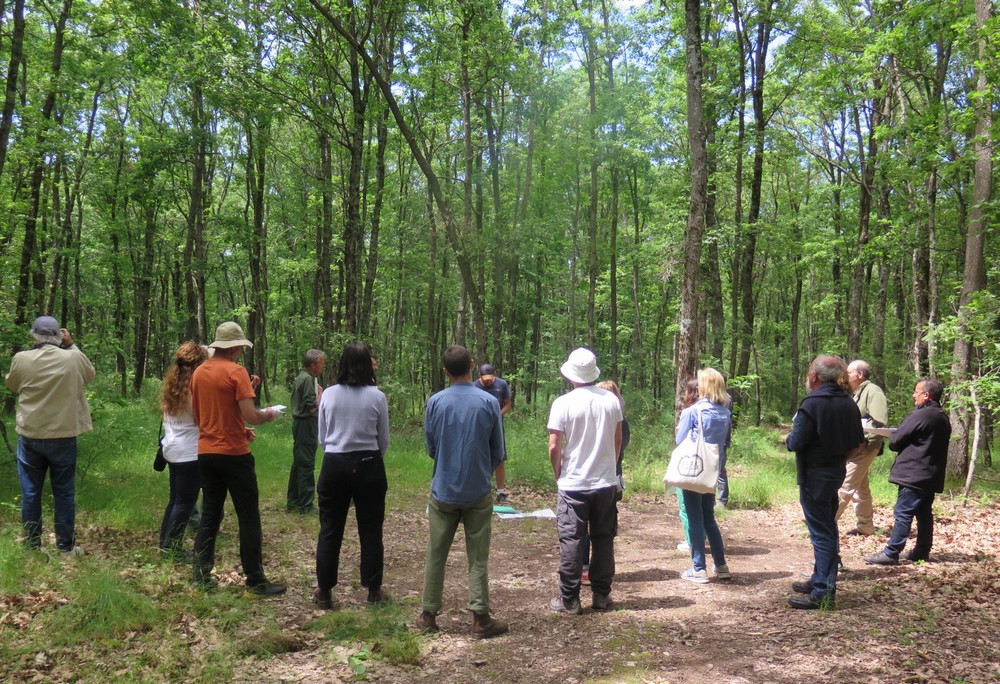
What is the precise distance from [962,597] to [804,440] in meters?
1.93

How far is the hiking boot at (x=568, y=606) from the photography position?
4824 millimetres

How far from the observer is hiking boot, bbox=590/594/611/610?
4926mm

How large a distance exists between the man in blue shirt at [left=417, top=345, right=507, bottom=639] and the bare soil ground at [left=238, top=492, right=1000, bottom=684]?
28 centimetres

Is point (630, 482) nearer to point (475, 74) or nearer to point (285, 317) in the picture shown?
point (475, 74)

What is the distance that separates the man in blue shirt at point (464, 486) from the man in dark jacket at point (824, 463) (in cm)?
250

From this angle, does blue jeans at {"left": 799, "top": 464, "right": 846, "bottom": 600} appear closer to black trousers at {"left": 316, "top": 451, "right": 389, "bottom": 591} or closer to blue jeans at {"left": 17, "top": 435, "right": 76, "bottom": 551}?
black trousers at {"left": 316, "top": 451, "right": 389, "bottom": 591}

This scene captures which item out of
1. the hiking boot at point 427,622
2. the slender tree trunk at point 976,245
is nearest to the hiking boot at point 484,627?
the hiking boot at point 427,622

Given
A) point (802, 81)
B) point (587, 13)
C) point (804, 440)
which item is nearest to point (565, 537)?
point (804, 440)

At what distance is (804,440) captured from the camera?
15.9 feet

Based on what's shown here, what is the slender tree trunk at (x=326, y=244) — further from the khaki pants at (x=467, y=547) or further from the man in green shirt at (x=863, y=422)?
the man in green shirt at (x=863, y=422)

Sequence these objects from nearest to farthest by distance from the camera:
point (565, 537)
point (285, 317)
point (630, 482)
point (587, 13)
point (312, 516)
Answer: point (565, 537)
point (312, 516)
point (630, 482)
point (587, 13)
point (285, 317)

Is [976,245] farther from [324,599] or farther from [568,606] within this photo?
[324,599]

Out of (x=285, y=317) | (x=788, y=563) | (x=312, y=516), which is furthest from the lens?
(x=285, y=317)

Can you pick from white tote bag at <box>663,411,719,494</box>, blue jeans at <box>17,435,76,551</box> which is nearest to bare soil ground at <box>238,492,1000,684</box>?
white tote bag at <box>663,411,719,494</box>
